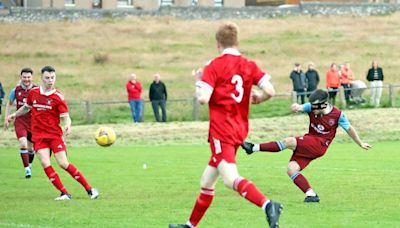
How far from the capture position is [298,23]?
2840 inches

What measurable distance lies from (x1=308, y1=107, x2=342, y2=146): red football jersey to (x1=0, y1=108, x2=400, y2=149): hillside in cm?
1789

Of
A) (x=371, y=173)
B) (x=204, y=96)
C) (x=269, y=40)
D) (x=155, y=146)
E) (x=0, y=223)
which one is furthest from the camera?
(x=269, y=40)

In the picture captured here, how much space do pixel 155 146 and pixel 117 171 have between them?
10182 mm

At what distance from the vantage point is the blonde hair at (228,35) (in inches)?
466

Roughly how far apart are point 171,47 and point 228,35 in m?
55.1

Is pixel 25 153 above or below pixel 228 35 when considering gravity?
below

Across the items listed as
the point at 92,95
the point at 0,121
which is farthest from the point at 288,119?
the point at 92,95

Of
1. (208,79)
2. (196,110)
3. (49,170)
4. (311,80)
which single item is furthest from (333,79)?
(208,79)

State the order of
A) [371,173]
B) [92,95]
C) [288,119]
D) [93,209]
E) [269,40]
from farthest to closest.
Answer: [269,40], [92,95], [288,119], [371,173], [93,209]

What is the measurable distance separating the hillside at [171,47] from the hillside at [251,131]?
1577 centimetres

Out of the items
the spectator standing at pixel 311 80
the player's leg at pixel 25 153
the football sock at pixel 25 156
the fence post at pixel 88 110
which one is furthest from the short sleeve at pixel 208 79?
the spectator standing at pixel 311 80

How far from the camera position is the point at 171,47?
2630 inches

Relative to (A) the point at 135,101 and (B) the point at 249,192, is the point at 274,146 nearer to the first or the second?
(B) the point at 249,192

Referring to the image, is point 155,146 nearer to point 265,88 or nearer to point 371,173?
point 371,173
